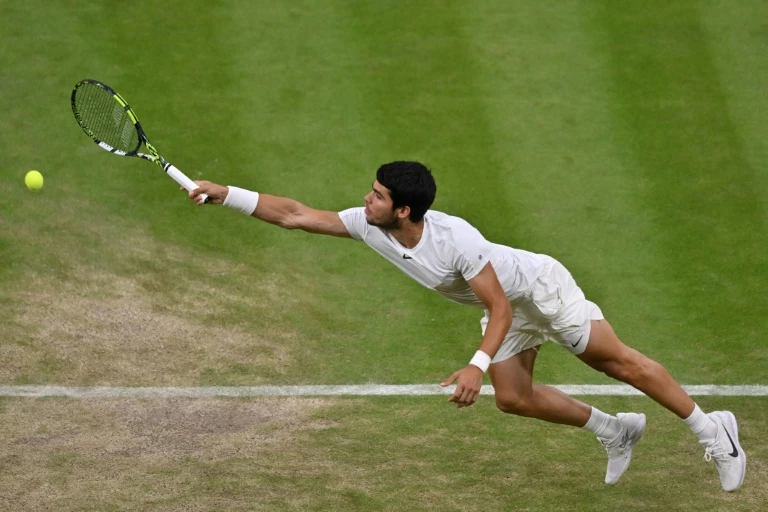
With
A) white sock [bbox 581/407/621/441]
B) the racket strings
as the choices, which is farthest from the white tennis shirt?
the racket strings

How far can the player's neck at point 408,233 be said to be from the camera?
6988mm

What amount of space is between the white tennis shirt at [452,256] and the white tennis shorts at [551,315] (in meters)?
0.08

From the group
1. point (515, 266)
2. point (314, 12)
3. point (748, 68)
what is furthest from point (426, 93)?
point (515, 266)

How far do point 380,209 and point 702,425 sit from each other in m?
2.45

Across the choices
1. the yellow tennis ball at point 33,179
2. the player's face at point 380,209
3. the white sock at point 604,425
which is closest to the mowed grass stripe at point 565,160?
the white sock at point 604,425

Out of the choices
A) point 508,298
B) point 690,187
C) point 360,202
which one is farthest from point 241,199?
point 690,187

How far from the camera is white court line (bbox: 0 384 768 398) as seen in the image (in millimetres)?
8703

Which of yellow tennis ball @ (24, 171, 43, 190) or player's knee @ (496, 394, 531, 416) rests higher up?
yellow tennis ball @ (24, 171, 43, 190)

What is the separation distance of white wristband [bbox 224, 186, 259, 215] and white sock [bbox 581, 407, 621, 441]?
254 cm

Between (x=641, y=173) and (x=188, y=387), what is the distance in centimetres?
508

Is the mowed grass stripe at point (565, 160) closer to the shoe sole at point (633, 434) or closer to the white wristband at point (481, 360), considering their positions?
the shoe sole at point (633, 434)

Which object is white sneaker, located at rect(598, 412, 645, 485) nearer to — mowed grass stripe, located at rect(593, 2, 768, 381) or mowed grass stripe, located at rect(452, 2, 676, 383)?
mowed grass stripe, located at rect(452, 2, 676, 383)

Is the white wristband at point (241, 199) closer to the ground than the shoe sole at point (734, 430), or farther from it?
farther from it

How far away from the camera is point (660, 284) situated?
10.4 m
